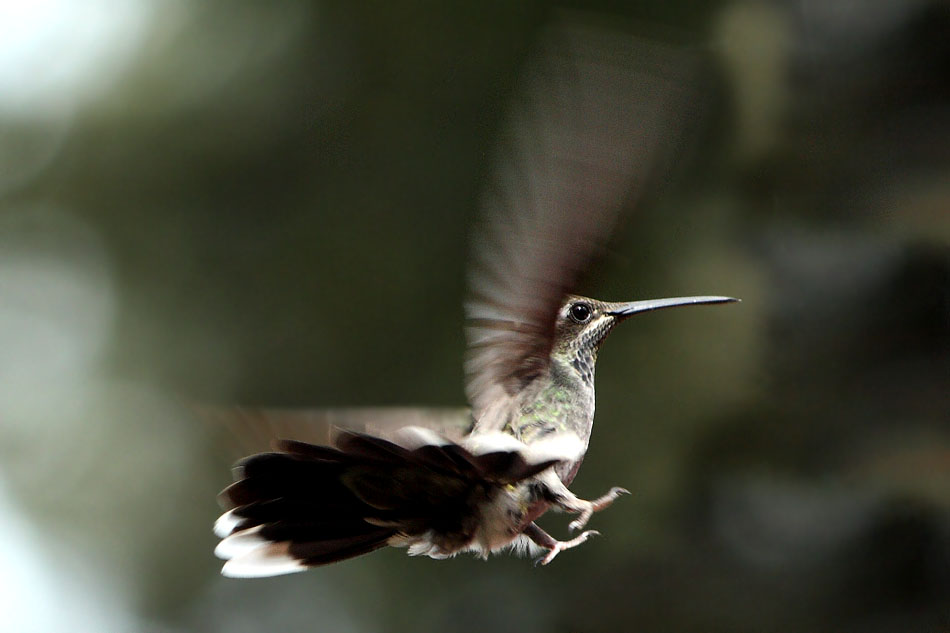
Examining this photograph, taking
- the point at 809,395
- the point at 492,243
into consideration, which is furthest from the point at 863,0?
the point at 492,243

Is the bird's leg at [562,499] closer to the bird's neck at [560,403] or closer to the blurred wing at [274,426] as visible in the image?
the bird's neck at [560,403]

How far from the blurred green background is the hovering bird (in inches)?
3.3

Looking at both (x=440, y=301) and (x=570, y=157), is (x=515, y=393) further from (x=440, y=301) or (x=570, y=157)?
(x=440, y=301)

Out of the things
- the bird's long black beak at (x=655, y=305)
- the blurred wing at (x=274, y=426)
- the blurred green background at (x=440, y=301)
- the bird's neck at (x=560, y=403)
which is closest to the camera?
the blurred wing at (x=274, y=426)

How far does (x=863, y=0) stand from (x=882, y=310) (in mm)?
829

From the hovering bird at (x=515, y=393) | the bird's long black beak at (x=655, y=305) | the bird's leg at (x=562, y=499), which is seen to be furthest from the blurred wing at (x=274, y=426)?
the bird's long black beak at (x=655, y=305)

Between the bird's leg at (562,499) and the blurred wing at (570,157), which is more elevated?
the blurred wing at (570,157)

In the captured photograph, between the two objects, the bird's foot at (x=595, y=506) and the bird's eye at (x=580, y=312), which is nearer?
the bird's foot at (x=595, y=506)

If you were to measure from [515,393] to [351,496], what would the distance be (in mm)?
236

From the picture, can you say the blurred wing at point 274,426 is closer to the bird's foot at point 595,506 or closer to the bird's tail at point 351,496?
the bird's tail at point 351,496

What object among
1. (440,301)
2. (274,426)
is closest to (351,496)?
(274,426)

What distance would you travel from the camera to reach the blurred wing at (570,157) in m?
0.99

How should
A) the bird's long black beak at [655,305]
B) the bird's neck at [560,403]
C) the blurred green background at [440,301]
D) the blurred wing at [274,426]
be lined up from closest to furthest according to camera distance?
1. the blurred wing at [274,426]
2. the bird's long black beak at [655,305]
3. the bird's neck at [560,403]
4. the blurred green background at [440,301]

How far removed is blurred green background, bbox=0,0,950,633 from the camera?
2.54 meters
